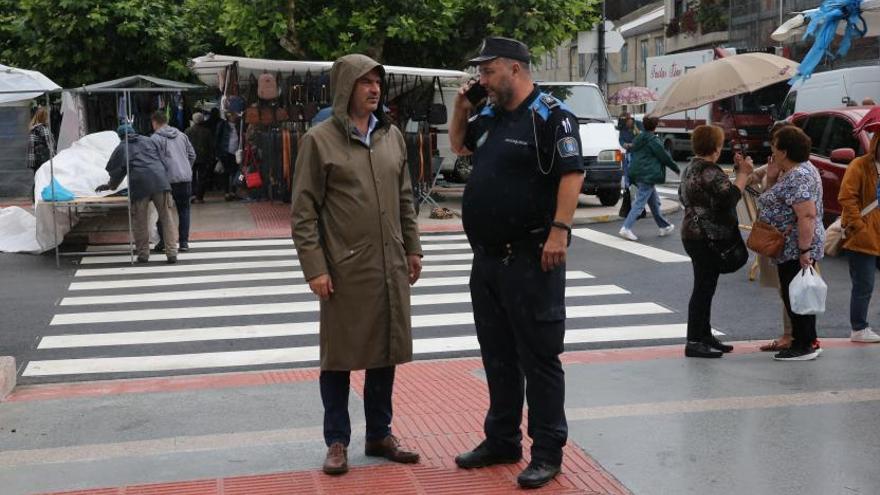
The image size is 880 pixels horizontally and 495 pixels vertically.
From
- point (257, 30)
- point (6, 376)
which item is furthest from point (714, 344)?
point (257, 30)

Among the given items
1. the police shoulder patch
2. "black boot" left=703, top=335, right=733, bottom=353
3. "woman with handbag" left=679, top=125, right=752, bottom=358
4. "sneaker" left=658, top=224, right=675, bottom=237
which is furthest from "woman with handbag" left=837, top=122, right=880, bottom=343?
"sneaker" left=658, top=224, right=675, bottom=237

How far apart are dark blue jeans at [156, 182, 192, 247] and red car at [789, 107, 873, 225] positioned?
7.55 m

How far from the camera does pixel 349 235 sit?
513 cm

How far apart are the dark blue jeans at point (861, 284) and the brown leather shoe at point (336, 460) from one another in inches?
194

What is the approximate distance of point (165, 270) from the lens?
13141 millimetres

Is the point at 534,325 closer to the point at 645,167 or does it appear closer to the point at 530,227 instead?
the point at 530,227

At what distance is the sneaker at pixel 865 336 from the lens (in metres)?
8.52

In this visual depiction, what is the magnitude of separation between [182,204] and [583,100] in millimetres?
8682

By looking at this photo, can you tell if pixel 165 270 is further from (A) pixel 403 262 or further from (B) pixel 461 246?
(A) pixel 403 262

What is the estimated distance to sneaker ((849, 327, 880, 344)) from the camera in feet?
27.9

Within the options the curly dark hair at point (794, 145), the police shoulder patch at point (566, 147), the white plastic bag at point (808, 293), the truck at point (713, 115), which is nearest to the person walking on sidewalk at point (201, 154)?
the truck at point (713, 115)

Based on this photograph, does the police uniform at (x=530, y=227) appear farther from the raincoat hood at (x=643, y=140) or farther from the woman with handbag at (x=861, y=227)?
the raincoat hood at (x=643, y=140)

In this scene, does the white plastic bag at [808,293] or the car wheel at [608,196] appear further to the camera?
the car wheel at [608,196]

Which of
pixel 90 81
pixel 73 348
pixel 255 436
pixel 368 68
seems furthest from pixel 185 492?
pixel 90 81
